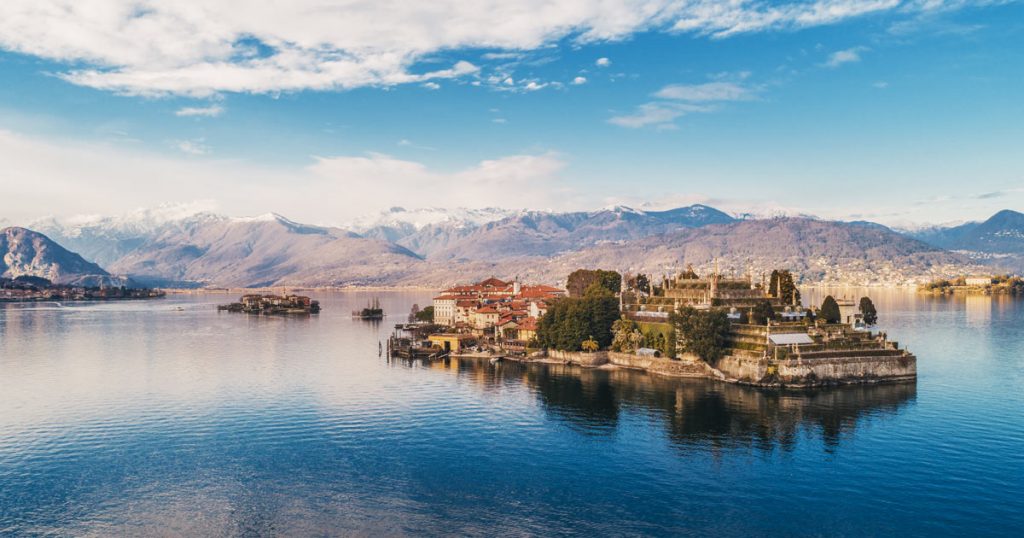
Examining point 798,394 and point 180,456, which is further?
point 798,394

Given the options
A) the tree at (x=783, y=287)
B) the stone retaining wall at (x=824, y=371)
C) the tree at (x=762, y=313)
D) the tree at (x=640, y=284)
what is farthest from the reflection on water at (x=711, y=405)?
the tree at (x=640, y=284)

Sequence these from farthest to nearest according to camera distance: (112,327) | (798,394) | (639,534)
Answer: (112,327)
(798,394)
(639,534)

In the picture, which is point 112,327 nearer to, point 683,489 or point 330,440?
point 330,440

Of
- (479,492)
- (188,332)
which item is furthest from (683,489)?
(188,332)

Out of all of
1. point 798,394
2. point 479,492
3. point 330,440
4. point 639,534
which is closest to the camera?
point 639,534

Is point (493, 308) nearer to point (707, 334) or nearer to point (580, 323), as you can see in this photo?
point (580, 323)
